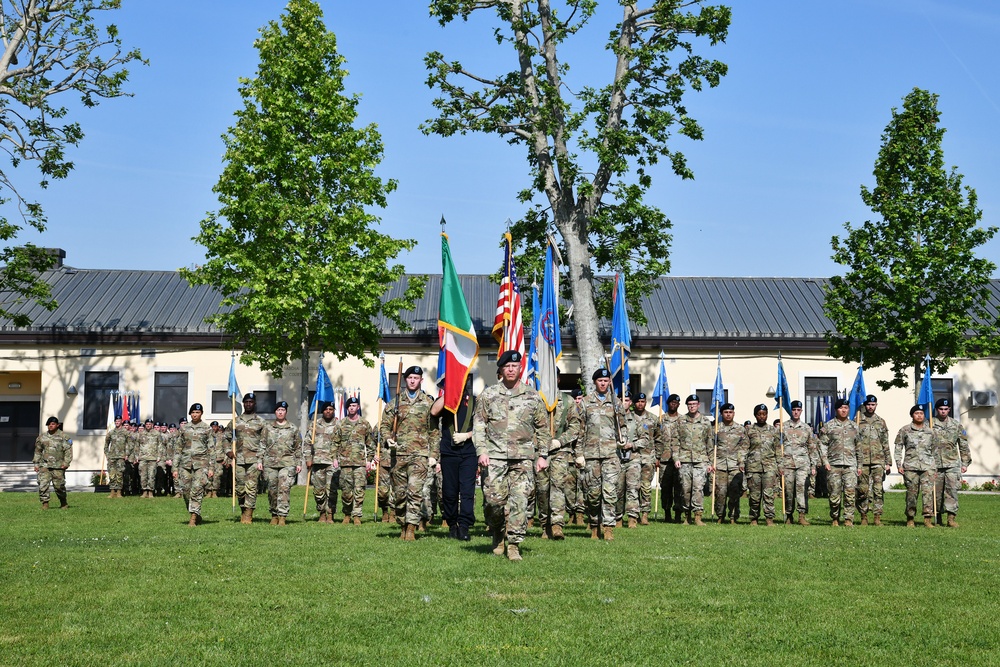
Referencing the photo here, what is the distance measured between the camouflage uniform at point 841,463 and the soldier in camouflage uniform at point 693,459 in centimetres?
211

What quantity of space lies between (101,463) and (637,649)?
3193cm

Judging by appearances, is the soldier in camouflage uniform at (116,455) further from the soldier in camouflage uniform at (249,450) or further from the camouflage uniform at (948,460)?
the camouflage uniform at (948,460)

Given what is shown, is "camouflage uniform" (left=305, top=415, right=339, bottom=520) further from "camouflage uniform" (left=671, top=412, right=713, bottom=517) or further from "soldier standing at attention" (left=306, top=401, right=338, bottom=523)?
"camouflage uniform" (left=671, top=412, right=713, bottom=517)

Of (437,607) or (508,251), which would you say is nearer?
(437,607)

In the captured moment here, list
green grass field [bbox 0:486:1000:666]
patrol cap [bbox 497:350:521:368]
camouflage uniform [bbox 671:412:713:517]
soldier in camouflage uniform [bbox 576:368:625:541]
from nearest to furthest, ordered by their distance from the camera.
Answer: green grass field [bbox 0:486:1000:666], patrol cap [bbox 497:350:521:368], soldier in camouflage uniform [bbox 576:368:625:541], camouflage uniform [bbox 671:412:713:517]

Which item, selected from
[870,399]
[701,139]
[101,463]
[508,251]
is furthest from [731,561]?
[101,463]

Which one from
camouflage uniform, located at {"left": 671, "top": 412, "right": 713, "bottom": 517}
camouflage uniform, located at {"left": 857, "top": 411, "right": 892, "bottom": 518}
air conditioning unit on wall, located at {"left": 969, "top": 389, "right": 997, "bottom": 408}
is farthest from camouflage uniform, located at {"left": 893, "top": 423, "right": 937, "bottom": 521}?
air conditioning unit on wall, located at {"left": 969, "top": 389, "right": 997, "bottom": 408}

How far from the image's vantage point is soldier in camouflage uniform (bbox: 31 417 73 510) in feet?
75.9

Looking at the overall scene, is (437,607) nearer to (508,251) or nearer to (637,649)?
(637,649)

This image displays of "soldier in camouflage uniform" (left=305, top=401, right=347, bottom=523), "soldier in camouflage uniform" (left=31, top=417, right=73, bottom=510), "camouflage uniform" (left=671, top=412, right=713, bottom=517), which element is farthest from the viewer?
"soldier in camouflage uniform" (left=31, top=417, right=73, bottom=510)

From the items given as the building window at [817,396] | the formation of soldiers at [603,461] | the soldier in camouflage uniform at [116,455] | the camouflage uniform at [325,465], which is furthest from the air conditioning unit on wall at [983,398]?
the soldier in camouflage uniform at [116,455]

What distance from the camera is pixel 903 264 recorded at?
99.1ft

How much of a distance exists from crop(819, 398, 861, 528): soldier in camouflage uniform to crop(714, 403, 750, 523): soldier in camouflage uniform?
151 centimetres

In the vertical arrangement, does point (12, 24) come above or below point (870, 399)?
above
